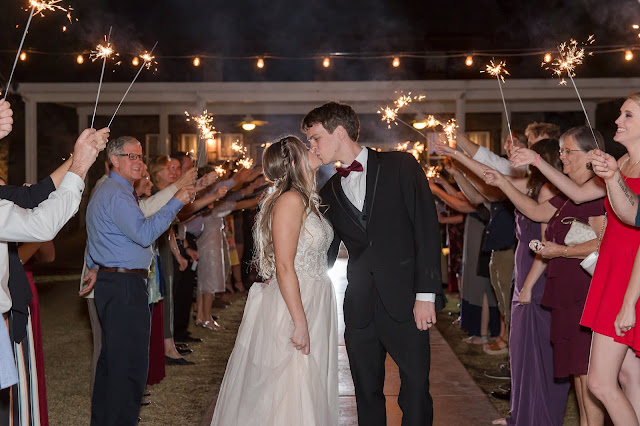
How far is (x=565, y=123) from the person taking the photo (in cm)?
1983

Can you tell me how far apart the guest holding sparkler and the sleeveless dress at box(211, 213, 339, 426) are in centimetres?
129

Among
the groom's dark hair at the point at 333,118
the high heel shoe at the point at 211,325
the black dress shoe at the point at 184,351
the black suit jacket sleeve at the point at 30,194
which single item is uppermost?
the groom's dark hair at the point at 333,118

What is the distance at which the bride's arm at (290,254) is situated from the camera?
12.7ft

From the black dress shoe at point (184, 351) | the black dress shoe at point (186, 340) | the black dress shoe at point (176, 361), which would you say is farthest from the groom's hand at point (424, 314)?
the black dress shoe at point (186, 340)

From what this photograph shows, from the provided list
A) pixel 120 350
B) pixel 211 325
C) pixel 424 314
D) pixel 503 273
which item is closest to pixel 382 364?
pixel 424 314

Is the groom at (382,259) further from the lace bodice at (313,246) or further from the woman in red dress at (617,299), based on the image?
the woman in red dress at (617,299)

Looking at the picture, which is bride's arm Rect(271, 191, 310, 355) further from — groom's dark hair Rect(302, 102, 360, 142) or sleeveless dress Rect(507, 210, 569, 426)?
sleeveless dress Rect(507, 210, 569, 426)

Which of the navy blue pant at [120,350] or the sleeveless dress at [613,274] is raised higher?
the sleeveless dress at [613,274]

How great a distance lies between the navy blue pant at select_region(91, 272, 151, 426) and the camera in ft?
15.4

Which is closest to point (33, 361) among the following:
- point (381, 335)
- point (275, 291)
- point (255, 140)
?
point (275, 291)

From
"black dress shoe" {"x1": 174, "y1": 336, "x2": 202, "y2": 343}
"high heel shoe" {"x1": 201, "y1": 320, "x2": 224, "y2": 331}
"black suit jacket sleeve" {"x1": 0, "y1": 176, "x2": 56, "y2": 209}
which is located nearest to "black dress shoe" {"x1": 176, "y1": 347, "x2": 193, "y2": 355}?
"black dress shoe" {"x1": 174, "y1": 336, "x2": 202, "y2": 343}

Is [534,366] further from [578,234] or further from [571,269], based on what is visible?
[578,234]

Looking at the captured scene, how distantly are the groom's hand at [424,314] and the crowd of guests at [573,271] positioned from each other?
0.78 m

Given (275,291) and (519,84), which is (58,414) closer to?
(275,291)
